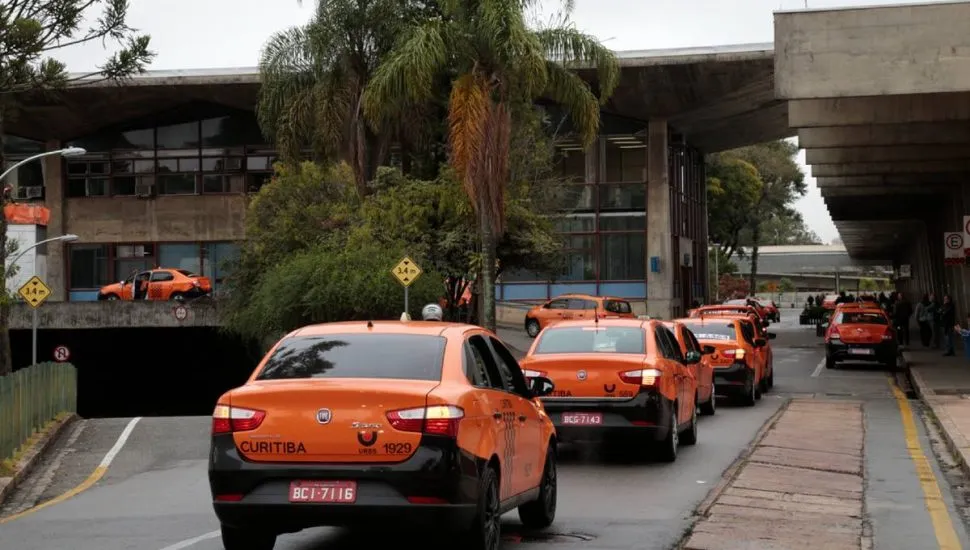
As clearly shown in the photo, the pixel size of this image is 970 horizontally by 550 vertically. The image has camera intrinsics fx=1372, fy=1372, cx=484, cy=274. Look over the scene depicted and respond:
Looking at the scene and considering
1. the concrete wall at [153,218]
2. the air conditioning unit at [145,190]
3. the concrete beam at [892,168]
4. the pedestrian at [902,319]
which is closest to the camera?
the concrete beam at [892,168]

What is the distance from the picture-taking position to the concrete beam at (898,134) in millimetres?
34688

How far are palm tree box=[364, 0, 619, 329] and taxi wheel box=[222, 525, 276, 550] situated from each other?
19684 mm

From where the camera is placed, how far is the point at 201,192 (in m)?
58.2

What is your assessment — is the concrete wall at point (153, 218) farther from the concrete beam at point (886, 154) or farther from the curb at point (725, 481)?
the curb at point (725, 481)

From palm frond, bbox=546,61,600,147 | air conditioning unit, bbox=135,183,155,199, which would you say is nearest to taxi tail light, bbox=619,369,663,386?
palm frond, bbox=546,61,600,147

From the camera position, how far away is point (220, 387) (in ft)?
174

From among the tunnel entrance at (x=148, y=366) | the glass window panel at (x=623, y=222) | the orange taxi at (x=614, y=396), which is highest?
the glass window panel at (x=623, y=222)

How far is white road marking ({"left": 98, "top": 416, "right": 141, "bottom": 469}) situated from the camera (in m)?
17.0

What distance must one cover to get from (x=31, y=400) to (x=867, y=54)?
1677 cm

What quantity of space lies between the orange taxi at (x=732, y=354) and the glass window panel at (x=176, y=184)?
36793 millimetres

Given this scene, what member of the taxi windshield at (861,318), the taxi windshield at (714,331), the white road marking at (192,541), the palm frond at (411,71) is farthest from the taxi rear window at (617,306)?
the white road marking at (192,541)

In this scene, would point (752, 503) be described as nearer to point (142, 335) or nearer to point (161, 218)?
point (142, 335)

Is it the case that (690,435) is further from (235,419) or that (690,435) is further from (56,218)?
(56,218)

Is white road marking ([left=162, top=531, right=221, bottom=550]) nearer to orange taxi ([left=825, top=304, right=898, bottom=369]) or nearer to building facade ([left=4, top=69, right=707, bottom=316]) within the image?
orange taxi ([left=825, top=304, right=898, bottom=369])
